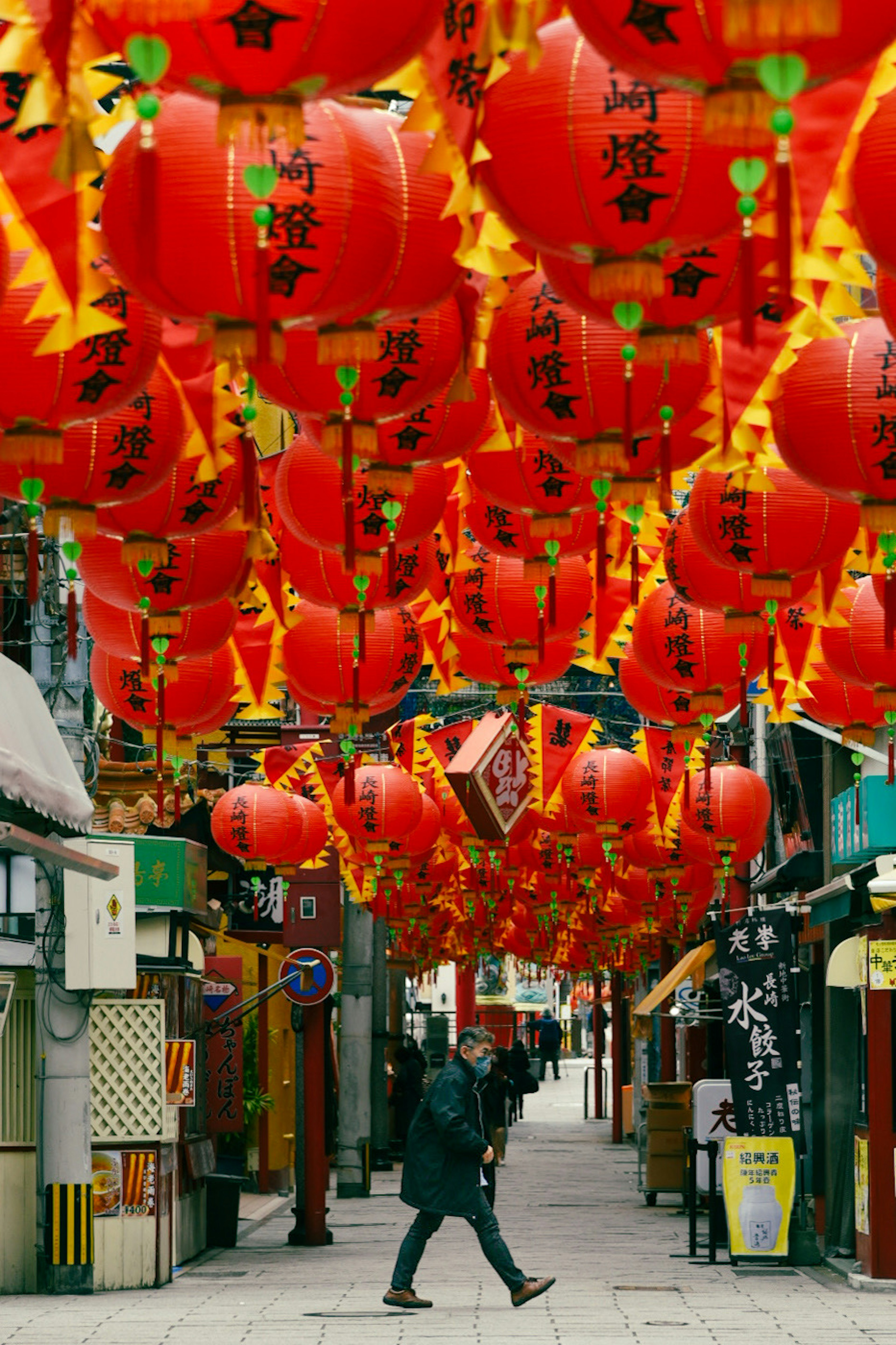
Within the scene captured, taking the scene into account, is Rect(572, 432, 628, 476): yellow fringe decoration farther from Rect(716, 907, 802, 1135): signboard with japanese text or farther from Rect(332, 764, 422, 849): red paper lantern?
Rect(716, 907, 802, 1135): signboard with japanese text

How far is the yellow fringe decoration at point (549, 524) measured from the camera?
8180 mm

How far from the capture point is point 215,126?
5258mm

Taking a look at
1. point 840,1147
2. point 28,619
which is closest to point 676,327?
point 28,619

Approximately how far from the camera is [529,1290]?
13.8 m

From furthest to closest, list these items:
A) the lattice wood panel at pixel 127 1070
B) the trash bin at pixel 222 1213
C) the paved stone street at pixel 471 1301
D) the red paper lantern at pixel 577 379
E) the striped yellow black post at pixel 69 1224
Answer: the trash bin at pixel 222 1213 < the lattice wood panel at pixel 127 1070 < the striped yellow black post at pixel 69 1224 < the paved stone street at pixel 471 1301 < the red paper lantern at pixel 577 379

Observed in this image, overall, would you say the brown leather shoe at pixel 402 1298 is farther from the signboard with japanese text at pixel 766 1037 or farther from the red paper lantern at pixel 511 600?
the red paper lantern at pixel 511 600

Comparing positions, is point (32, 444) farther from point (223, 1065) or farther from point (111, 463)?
point (223, 1065)

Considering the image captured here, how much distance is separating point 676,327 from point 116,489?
2234 mm

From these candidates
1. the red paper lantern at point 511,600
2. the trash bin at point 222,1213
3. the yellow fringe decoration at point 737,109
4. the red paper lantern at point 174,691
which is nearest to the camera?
the yellow fringe decoration at point 737,109

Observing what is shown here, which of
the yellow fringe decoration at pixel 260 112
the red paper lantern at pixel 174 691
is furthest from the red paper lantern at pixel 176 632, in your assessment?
the yellow fringe decoration at pixel 260 112

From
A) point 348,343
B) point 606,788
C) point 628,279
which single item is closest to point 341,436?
point 348,343

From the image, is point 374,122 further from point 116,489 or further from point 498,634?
point 498,634

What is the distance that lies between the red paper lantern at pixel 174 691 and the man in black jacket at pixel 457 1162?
3.24 meters

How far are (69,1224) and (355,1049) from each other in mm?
11907
